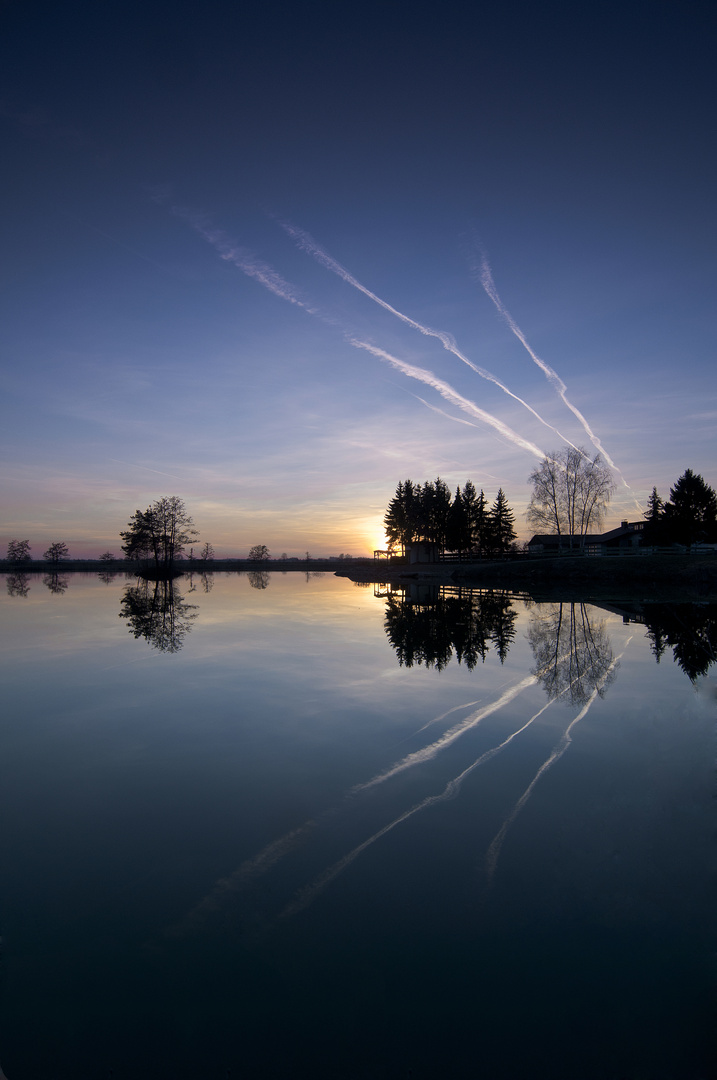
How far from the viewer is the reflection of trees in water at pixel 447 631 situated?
15.5m

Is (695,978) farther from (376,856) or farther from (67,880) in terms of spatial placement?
(67,880)

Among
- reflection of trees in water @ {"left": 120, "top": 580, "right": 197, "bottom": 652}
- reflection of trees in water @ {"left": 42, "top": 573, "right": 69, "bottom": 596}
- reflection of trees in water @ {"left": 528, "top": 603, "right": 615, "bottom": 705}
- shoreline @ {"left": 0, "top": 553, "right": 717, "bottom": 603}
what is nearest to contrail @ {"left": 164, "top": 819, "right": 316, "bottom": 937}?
reflection of trees in water @ {"left": 528, "top": 603, "right": 615, "bottom": 705}

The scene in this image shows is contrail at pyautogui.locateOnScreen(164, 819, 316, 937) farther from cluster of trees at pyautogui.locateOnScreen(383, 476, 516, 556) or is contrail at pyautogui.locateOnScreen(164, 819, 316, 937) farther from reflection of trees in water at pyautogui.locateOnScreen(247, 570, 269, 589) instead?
cluster of trees at pyautogui.locateOnScreen(383, 476, 516, 556)

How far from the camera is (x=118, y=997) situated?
11.5 ft

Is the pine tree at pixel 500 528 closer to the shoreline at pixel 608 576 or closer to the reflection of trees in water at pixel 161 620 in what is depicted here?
the shoreline at pixel 608 576

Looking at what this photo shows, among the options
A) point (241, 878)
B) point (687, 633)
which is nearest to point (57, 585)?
point (687, 633)

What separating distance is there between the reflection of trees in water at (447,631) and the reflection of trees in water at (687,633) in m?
4.72

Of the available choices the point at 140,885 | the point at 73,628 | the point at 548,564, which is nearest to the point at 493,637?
the point at 140,885

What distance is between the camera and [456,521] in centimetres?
7962

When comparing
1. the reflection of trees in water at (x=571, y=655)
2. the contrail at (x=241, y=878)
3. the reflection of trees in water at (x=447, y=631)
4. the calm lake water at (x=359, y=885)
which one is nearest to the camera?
the calm lake water at (x=359, y=885)

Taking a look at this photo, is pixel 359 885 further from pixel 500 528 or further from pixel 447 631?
pixel 500 528

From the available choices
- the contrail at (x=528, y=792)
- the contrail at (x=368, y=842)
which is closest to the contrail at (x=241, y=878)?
the contrail at (x=368, y=842)

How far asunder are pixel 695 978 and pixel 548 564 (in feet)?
170

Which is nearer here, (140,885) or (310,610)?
(140,885)
